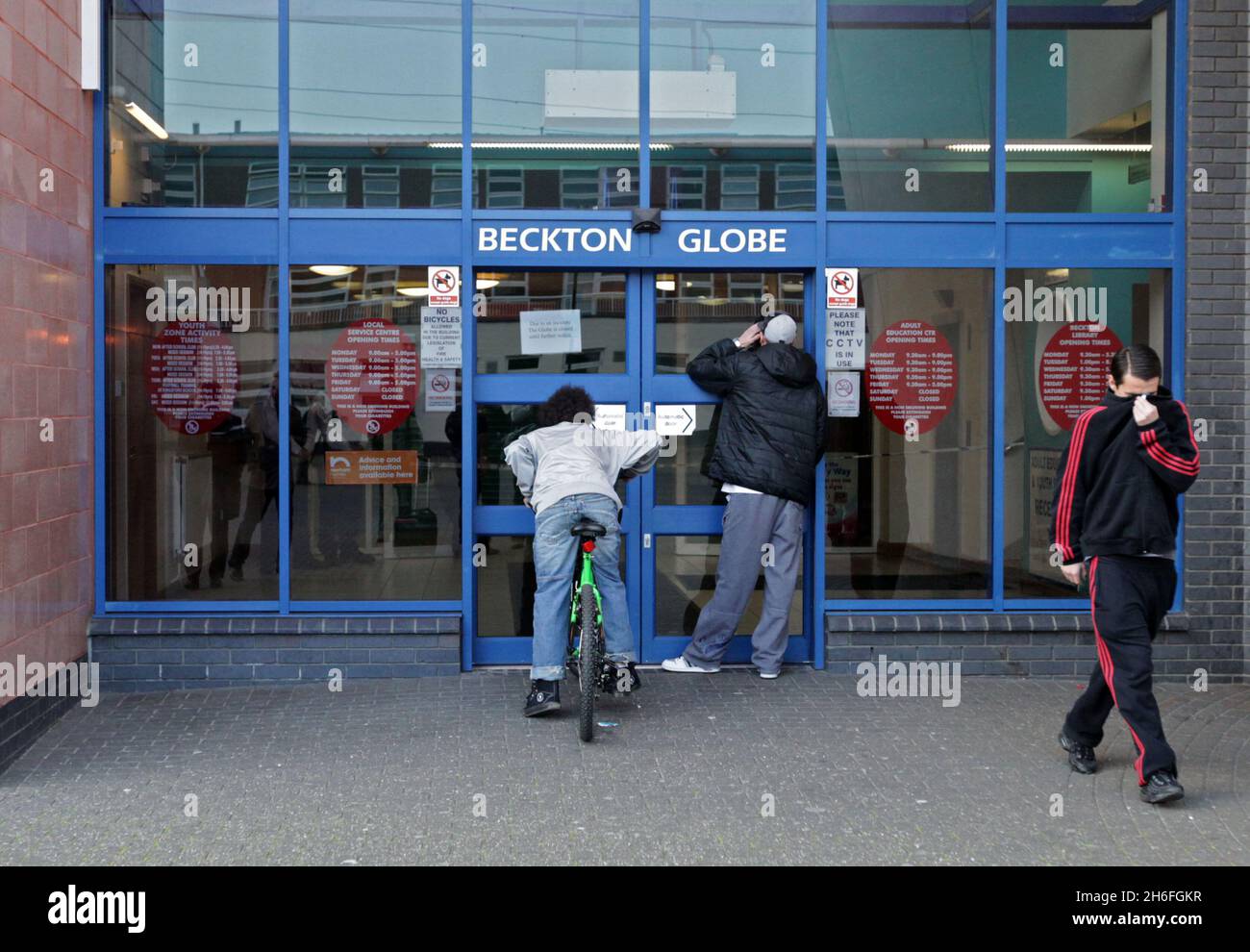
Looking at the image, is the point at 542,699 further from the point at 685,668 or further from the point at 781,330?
the point at 781,330

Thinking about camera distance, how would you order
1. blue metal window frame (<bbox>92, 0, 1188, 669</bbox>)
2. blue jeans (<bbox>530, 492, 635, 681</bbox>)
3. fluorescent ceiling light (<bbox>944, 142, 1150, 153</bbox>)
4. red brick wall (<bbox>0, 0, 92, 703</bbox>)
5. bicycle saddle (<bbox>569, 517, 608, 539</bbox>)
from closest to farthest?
red brick wall (<bbox>0, 0, 92, 703</bbox>), bicycle saddle (<bbox>569, 517, 608, 539</bbox>), blue jeans (<bbox>530, 492, 635, 681</bbox>), blue metal window frame (<bbox>92, 0, 1188, 669</bbox>), fluorescent ceiling light (<bbox>944, 142, 1150, 153</bbox>)

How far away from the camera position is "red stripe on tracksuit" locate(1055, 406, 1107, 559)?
19.0ft

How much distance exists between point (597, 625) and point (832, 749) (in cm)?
129

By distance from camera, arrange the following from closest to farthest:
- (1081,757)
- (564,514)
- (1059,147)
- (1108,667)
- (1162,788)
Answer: (1162,788) < (1108,667) < (1081,757) < (564,514) < (1059,147)

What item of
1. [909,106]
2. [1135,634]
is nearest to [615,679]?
[1135,634]

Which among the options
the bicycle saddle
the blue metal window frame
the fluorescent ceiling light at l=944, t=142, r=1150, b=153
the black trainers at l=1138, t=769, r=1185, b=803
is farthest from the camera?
the fluorescent ceiling light at l=944, t=142, r=1150, b=153

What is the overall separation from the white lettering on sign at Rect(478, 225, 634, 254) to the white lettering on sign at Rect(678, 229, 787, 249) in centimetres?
38

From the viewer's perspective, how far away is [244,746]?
20.9 ft

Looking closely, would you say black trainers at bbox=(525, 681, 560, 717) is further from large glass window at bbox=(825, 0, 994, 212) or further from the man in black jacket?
large glass window at bbox=(825, 0, 994, 212)

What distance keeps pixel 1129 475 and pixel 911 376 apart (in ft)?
8.28

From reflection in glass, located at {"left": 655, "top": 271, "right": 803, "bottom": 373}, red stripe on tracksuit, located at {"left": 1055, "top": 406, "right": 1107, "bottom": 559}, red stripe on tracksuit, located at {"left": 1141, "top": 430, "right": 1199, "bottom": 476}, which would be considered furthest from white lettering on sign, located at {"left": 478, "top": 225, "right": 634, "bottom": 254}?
red stripe on tracksuit, located at {"left": 1141, "top": 430, "right": 1199, "bottom": 476}

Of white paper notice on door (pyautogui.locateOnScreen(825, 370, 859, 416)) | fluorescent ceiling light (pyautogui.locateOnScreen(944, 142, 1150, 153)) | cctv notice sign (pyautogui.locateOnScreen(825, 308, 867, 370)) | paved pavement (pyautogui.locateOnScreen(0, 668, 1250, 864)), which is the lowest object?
paved pavement (pyautogui.locateOnScreen(0, 668, 1250, 864))

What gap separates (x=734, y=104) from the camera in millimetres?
7953

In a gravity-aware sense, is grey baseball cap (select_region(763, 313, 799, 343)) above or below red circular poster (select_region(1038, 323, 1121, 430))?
above
